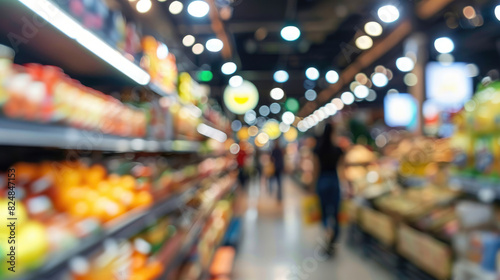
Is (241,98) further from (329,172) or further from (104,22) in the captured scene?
(104,22)

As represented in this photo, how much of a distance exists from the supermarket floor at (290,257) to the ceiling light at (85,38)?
2.86 meters

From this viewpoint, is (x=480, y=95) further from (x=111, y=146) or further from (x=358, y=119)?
(x=358, y=119)

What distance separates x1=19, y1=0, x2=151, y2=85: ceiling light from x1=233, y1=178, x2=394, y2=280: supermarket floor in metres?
2.86

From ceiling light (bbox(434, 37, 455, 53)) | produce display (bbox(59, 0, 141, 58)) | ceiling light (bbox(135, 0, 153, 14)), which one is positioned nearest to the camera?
produce display (bbox(59, 0, 141, 58))

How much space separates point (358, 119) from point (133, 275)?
11603mm

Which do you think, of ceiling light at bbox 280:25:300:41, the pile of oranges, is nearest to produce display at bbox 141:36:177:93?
the pile of oranges

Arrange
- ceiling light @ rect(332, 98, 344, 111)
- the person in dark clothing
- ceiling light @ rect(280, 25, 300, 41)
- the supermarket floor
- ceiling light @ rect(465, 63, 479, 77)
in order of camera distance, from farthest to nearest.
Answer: ceiling light @ rect(332, 98, 344, 111)
ceiling light @ rect(465, 63, 479, 77)
the person in dark clothing
ceiling light @ rect(280, 25, 300, 41)
the supermarket floor

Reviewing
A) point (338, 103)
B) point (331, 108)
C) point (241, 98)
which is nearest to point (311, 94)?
point (331, 108)

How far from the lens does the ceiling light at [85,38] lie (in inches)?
53.4

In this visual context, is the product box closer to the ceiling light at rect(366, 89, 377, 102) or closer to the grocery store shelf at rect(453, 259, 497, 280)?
the grocery store shelf at rect(453, 259, 497, 280)

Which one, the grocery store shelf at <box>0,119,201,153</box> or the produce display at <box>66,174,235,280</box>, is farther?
the produce display at <box>66,174,235,280</box>

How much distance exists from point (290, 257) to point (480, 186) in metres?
3.16

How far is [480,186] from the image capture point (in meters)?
2.99

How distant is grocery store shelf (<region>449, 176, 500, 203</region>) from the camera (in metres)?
2.84
